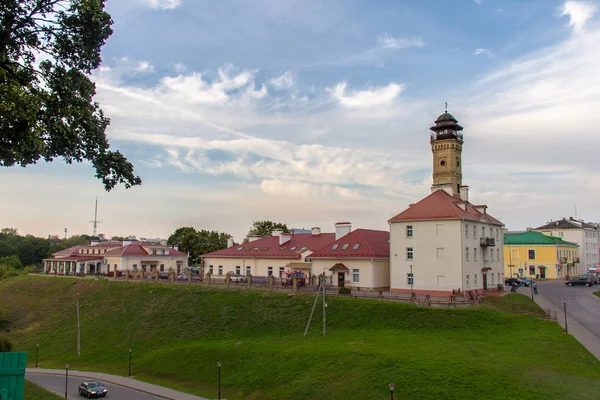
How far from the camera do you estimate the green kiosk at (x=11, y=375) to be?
12.3 meters

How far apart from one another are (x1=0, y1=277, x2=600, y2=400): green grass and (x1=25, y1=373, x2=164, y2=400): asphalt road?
2.31 m

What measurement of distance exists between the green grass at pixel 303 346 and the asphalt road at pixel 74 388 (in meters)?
2.31

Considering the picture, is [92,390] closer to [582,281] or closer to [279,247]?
[279,247]

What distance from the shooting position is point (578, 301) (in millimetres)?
47062

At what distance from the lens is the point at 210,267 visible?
63438 millimetres

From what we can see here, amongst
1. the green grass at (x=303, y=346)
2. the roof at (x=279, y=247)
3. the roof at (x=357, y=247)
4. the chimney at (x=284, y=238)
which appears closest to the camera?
the green grass at (x=303, y=346)

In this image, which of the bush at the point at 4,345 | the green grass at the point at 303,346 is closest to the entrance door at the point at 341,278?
the green grass at the point at 303,346

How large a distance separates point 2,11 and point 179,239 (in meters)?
89.2

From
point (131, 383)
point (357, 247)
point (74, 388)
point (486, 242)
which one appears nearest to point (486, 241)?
point (486, 242)

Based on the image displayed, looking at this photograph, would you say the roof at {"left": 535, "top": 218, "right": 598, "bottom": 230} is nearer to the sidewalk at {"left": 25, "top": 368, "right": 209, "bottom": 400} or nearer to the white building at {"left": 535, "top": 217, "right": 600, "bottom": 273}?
the white building at {"left": 535, "top": 217, "right": 600, "bottom": 273}

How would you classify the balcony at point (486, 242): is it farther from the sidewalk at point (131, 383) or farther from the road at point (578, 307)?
the sidewalk at point (131, 383)

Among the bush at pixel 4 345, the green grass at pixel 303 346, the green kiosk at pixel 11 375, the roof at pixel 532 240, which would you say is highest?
the roof at pixel 532 240

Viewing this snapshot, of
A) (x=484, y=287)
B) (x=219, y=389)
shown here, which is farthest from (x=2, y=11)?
(x=484, y=287)

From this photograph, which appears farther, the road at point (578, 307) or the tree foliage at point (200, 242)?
the tree foliage at point (200, 242)
